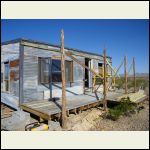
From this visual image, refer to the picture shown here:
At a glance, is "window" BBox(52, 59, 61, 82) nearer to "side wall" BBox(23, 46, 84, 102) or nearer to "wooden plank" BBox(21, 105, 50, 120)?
"side wall" BBox(23, 46, 84, 102)

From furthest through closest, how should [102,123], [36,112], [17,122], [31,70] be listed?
1. [31,70]
2. [102,123]
3. [36,112]
4. [17,122]

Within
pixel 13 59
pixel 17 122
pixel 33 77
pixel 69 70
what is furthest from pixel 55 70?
pixel 17 122

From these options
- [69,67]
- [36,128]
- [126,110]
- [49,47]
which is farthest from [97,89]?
[36,128]

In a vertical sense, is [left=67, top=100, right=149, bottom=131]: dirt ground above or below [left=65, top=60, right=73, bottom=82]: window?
below

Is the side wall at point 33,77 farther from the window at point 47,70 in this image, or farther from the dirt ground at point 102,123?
the dirt ground at point 102,123

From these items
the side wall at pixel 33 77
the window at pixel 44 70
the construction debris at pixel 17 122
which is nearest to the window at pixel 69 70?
the side wall at pixel 33 77

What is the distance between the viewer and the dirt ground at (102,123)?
7415 mm

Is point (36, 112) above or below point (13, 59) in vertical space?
below

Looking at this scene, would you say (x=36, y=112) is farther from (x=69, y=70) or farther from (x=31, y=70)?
(x=69, y=70)

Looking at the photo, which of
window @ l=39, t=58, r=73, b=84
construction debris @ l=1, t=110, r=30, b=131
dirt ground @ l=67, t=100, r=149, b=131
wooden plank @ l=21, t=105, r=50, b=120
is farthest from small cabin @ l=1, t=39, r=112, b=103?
dirt ground @ l=67, t=100, r=149, b=131

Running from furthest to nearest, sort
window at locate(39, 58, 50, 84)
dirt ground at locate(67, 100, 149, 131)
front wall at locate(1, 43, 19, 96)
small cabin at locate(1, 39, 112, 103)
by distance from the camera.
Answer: window at locate(39, 58, 50, 84) < front wall at locate(1, 43, 19, 96) < small cabin at locate(1, 39, 112, 103) < dirt ground at locate(67, 100, 149, 131)

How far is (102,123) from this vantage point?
26.2 ft

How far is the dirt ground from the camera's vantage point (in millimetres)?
7415

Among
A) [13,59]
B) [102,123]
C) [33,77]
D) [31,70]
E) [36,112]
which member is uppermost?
[13,59]
